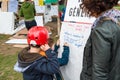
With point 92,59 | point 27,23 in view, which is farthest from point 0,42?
point 92,59

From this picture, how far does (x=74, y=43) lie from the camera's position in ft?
10.5

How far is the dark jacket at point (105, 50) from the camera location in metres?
1.92

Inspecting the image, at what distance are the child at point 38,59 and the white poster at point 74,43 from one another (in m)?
0.52

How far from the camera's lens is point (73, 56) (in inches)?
127

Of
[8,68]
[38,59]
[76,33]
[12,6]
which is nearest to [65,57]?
[76,33]

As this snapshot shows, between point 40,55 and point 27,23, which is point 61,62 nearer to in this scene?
point 40,55

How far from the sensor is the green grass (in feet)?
19.8

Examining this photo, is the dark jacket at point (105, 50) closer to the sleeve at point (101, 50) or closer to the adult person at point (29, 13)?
the sleeve at point (101, 50)

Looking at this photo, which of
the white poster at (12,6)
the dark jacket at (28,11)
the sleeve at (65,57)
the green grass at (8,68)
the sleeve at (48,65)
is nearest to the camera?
the sleeve at (48,65)

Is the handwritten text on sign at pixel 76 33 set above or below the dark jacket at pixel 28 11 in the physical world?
below

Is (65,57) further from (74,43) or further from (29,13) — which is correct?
(29,13)

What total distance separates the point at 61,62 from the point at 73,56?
Result: 169 mm

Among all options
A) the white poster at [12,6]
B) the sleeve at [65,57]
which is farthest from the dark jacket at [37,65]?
the white poster at [12,6]

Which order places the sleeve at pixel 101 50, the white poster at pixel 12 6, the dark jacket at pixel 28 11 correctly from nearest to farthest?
the sleeve at pixel 101 50, the dark jacket at pixel 28 11, the white poster at pixel 12 6
